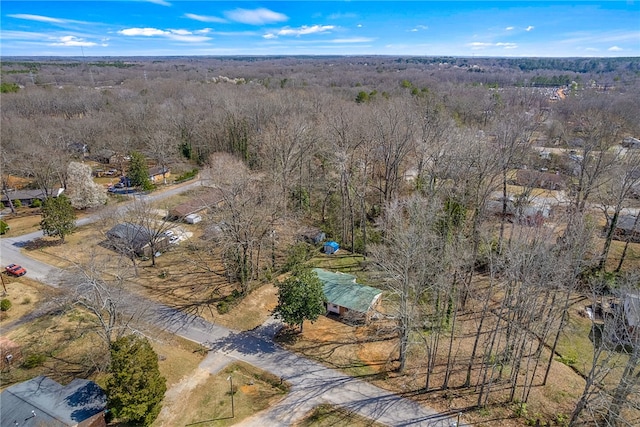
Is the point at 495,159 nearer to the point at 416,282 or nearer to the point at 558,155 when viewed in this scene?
the point at 416,282

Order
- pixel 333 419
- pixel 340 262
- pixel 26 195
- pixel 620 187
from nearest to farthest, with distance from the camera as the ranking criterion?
pixel 333 419 → pixel 620 187 → pixel 340 262 → pixel 26 195

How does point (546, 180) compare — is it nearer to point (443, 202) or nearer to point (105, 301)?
point (443, 202)

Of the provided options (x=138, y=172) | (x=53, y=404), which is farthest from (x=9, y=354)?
(x=138, y=172)

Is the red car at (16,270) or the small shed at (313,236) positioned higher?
the small shed at (313,236)

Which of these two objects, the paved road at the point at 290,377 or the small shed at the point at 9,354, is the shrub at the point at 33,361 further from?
the paved road at the point at 290,377

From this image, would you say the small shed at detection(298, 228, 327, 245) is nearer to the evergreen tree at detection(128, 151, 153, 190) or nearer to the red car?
the red car

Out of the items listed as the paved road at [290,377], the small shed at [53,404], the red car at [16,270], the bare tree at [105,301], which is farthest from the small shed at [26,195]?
the small shed at [53,404]
